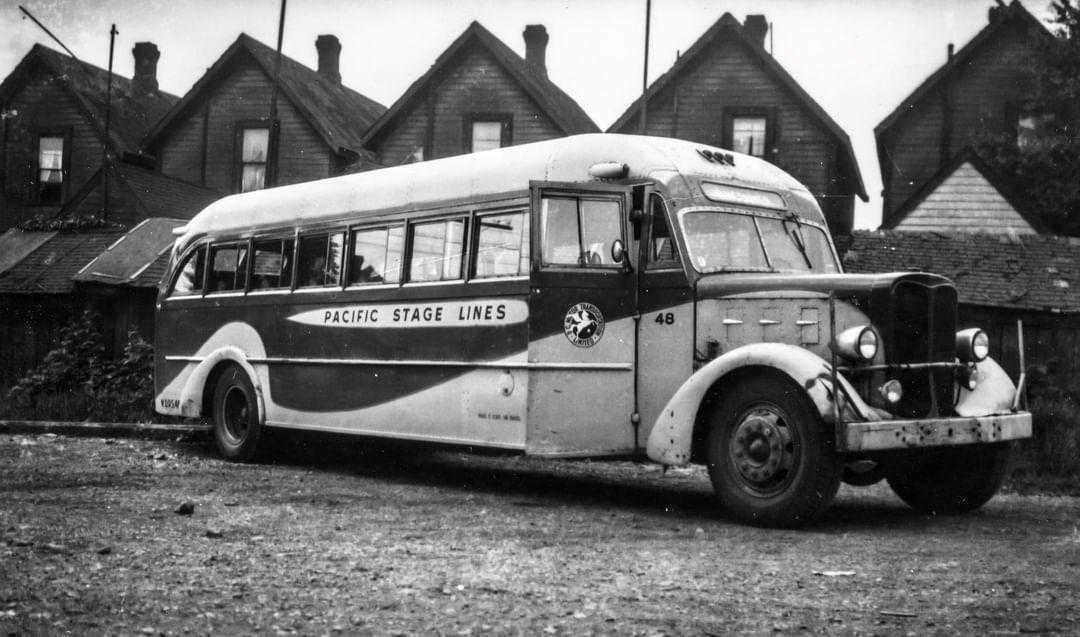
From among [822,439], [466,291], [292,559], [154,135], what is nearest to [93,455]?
[466,291]

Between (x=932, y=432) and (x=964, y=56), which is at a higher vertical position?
(x=964, y=56)

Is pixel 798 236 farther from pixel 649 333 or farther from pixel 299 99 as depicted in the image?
pixel 299 99

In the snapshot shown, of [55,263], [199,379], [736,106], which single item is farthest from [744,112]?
[199,379]

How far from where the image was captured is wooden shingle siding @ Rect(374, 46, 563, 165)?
1005 inches

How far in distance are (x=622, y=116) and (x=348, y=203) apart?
50.7 feet

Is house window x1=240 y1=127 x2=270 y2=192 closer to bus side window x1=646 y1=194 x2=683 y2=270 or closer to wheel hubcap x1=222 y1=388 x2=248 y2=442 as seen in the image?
wheel hubcap x1=222 y1=388 x2=248 y2=442

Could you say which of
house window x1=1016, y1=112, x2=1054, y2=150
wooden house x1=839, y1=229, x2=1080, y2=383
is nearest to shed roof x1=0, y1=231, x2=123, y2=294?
wooden house x1=839, y1=229, x2=1080, y2=383

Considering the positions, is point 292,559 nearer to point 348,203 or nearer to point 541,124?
point 348,203

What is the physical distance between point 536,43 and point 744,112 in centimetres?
801

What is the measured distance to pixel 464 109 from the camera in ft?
84.6

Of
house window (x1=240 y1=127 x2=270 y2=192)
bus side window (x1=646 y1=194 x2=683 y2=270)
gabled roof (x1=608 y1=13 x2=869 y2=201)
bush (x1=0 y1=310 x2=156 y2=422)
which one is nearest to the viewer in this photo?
bus side window (x1=646 y1=194 x2=683 y2=270)

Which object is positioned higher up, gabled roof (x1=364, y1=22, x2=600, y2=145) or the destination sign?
gabled roof (x1=364, y1=22, x2=600, y2=145)

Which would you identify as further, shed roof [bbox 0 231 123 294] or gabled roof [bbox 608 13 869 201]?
gabled roof [bbox 608 13 869 201]

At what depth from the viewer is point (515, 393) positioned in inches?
330
